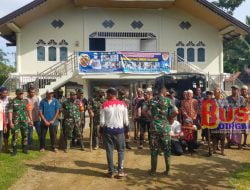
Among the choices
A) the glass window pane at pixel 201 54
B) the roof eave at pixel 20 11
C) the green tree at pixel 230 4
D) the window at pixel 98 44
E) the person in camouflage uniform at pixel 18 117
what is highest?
the green tree at pixel 230 4

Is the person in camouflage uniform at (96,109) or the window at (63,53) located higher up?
the window at (63,53)

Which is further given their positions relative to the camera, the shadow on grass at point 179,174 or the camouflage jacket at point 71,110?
the camouflage jacket at point 71,110

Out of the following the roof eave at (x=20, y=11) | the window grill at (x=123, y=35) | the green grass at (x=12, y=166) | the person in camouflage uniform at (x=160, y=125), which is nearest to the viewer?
the green grass at (x=12, y=166)

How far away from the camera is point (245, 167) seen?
9.44 m

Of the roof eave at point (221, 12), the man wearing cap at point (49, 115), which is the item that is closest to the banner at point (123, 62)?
the roof eave at point (221, 12)

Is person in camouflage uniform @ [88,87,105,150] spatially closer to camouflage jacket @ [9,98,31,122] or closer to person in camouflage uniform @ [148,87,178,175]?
camouflage jacket @ [9,98,31,122]

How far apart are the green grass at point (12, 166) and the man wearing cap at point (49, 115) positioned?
0.52m

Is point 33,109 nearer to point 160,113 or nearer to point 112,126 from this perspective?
point 112,126

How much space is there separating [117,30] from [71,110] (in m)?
12.2

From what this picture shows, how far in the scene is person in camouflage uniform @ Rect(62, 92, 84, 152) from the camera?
10.9 m

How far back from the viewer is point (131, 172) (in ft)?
29.0

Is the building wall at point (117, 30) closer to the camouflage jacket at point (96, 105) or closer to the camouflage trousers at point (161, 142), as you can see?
the camouflage jacket at point (96, 105)

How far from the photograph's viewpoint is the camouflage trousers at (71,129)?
10.9m

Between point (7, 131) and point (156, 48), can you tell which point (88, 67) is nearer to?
point (156, 48)
